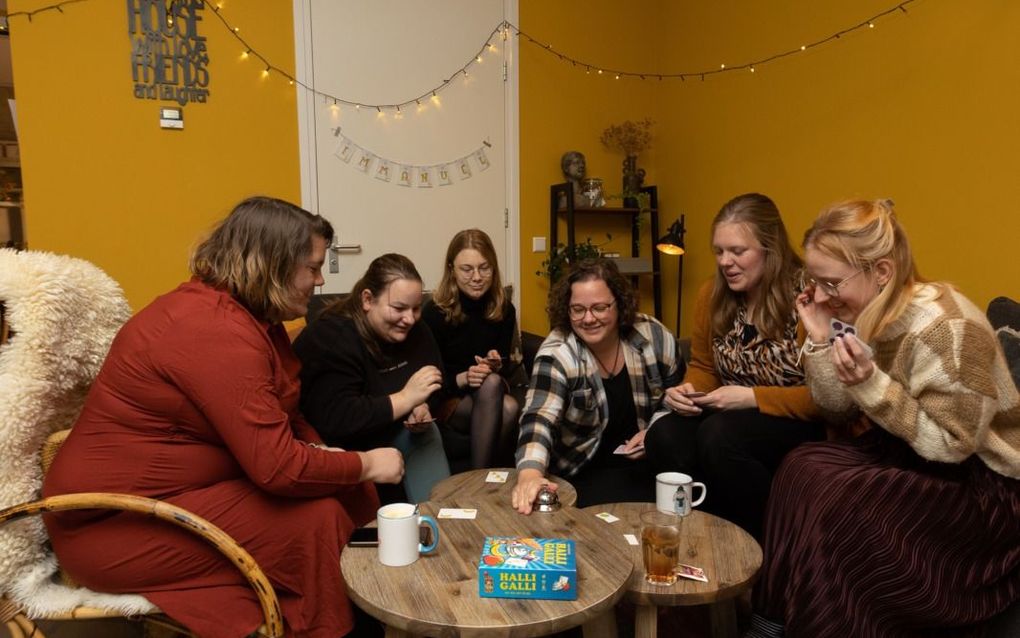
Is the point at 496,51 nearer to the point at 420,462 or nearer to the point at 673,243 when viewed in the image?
the point at 673,243

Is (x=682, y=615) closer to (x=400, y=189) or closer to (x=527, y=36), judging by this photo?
(x=400, y=189)

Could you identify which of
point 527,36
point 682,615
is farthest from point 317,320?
point 527,36

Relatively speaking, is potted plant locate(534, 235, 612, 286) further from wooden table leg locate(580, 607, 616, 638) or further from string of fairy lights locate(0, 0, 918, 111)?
wooden table leg locate(580, 607, 616, 638)

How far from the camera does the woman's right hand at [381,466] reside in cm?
157

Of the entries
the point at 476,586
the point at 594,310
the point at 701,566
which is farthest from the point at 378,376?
the point at 701,566

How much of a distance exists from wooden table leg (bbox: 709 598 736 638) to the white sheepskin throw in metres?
1.31

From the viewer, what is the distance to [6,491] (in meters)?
1.42

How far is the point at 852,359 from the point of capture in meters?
1.50

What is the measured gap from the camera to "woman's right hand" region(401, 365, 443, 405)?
2031 millimetres

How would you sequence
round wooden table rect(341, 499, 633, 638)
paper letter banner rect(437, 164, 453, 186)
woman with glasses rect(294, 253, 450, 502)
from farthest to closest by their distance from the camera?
paper letter banner rect(437, 164, 453, 186), woman with glasses rect(294, 253, 450, 502), round wooden table rect(341, 499, 633, 638)

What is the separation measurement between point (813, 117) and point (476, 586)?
3072 mm

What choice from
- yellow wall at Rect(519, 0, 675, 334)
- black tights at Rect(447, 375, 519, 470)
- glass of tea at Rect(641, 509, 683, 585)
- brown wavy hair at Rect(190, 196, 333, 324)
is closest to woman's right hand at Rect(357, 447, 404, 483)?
brown wavy hair at Rect(190, 196, 333, 324)

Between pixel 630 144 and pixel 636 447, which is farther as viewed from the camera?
pixel 630 144

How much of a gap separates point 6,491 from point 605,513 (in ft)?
4.31
